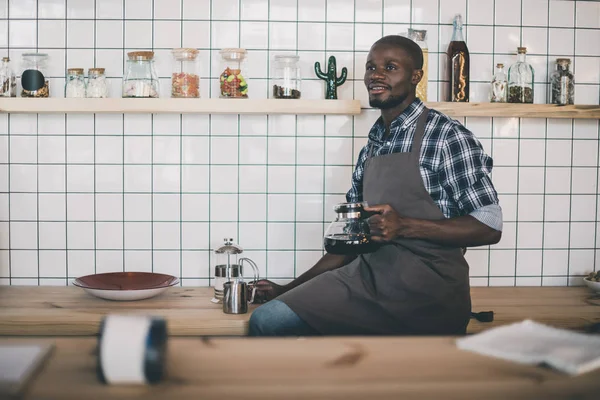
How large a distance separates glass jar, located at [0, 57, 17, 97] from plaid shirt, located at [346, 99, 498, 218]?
152cm

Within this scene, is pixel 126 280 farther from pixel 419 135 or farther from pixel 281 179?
pixel 419 135

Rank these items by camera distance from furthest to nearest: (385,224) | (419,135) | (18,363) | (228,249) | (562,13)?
(562,13)
(228,249)
(419,135)
(385,224)
(18,363)

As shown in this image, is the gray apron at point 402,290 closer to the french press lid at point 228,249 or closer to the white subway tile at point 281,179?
the french press lid at point 228,249

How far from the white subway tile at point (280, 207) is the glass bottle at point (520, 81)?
3.35 feet

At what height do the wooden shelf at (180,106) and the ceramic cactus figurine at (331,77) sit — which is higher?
the ceramic cactus figurine at (331,77)

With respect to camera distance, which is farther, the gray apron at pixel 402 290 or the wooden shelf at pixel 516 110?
the wooden shelf at pixel 516 110

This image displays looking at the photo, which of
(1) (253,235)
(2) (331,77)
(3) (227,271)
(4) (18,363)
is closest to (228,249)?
(3) (227,271)

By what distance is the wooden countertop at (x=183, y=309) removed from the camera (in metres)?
2.14

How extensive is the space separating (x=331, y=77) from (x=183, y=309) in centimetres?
108

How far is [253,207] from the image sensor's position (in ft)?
8.86

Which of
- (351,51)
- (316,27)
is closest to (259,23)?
(316,27)

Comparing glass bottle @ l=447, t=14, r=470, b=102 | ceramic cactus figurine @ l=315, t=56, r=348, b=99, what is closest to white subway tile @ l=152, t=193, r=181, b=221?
ceramic cactus figurine @ l=315, t=56, r=348, b=99

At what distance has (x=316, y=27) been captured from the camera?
8.80 feet

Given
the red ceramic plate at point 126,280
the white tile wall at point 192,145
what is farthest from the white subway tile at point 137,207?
the red ceramic plate at point 126,280
